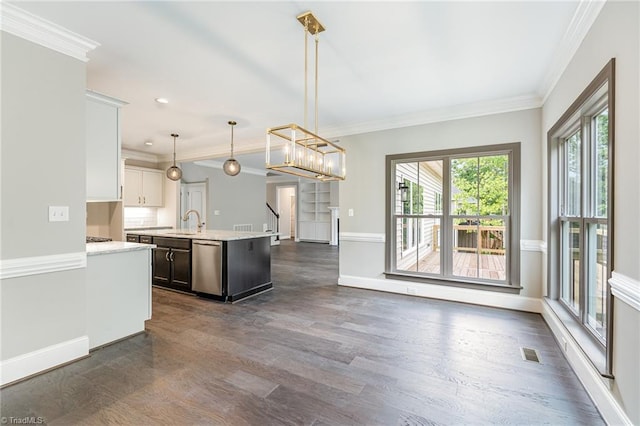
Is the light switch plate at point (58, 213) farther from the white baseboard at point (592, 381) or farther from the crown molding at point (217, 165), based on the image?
the crown molding at point (217, 165)

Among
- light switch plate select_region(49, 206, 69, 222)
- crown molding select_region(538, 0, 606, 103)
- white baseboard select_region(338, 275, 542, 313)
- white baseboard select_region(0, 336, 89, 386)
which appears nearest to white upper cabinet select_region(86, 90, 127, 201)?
light switch plate select_region(49, 206, 69, 222)

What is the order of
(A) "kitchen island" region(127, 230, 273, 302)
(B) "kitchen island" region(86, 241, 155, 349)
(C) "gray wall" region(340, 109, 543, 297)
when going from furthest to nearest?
(A) "kitchen island" region(127, 230, 273, 302)
(C) "gray wall" region(340, 109, 543, 297)
(B) "kitchen island" region(86, 241, 155, 349)

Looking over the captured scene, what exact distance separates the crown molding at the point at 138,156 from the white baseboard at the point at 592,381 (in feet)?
25.7

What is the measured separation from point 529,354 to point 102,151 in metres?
4.35

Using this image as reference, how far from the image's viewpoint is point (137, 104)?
396cm

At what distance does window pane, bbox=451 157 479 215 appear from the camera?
13.2 ft

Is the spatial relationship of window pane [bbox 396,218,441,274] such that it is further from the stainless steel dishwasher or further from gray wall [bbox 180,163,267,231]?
gray wall [bbox 180,163,267,231]

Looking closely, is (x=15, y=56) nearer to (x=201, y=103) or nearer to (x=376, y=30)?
A: (x=201, y=103)

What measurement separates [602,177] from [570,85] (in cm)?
91

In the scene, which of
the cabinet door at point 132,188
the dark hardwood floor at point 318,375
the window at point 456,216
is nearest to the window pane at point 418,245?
the window at point 456,216

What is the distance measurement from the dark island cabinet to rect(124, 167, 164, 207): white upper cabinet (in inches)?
101

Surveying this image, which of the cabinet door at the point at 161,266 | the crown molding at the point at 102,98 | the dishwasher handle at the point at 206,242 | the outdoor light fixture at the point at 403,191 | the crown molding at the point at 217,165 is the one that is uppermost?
the crown molding at the point at 217,165

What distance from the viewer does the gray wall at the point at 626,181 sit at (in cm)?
147

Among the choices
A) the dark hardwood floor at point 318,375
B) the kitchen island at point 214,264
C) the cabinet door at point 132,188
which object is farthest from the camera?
the cabinet door at point 132,188
